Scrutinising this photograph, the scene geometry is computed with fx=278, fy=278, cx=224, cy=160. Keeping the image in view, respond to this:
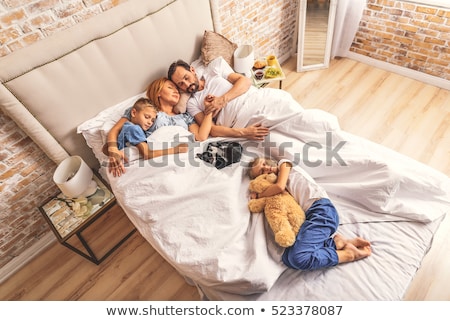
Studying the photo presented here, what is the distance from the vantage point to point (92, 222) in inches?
65.1

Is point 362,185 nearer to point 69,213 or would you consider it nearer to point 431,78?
point 69,213

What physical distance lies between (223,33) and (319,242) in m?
1.86

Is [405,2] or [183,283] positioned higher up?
[405,2]

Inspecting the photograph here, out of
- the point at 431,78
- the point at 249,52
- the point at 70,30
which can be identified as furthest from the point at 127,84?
the point at 431,78

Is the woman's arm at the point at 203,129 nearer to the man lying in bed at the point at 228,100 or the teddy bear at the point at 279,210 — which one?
the man lying in bed at the point at 228,100

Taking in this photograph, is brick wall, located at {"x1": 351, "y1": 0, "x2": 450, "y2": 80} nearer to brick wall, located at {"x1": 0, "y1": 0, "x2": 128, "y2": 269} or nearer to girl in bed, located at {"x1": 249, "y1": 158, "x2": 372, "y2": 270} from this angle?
girl in bed, located at {"x1": 249, "y1": 158, "x2": 372, "y2": 270}

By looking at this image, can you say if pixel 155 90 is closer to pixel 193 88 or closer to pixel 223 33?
pixel 193 88

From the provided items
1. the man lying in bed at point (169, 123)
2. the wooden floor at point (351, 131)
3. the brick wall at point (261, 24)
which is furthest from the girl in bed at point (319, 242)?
the brick wall at point (261, 24)

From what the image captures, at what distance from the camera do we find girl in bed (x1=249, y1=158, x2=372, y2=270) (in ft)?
3.75

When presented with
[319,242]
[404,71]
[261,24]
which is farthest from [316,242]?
[404,71]

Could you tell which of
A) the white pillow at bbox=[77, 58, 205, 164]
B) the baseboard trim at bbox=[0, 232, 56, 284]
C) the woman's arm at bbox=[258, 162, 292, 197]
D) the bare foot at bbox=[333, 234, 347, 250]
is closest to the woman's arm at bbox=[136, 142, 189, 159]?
the white pillow at bbox=[77, 58, 205, 164]

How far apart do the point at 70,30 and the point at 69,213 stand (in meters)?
1.02
